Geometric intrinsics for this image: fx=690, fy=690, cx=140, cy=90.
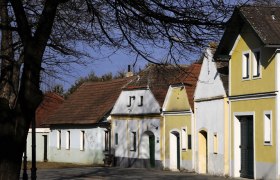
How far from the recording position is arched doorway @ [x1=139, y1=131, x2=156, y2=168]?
45.9 meters

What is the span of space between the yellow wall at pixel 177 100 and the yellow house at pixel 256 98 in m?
6.74

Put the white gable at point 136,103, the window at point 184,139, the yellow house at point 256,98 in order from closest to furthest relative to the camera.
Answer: the yellow house at point 256,98, the window at point 184,139, the white gable at point 136,103

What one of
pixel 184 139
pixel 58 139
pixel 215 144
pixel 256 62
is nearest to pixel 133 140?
pixel 184 139

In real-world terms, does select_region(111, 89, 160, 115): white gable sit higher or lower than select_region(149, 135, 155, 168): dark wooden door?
higher

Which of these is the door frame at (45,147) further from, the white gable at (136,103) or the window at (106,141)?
the white gable at (136,103)

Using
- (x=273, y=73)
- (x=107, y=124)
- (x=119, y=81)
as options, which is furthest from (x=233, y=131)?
(x=119, y=81)

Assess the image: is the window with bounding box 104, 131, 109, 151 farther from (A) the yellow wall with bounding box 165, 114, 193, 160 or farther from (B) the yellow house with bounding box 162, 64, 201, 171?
(A) the yellow wall with bounding box 165, 114, 193, 160

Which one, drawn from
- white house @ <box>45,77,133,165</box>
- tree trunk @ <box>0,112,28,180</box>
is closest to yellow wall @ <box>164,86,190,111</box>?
white house @ <box>45,77,133,165</box>

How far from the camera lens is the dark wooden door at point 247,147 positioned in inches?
1292

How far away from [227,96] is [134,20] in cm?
2425

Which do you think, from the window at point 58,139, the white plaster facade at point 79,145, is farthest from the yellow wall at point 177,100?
the window at point 58,139

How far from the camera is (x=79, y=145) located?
57.2 metres

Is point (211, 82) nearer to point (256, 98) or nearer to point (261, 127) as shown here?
point (256, 98)

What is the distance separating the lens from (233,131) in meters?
34.5
